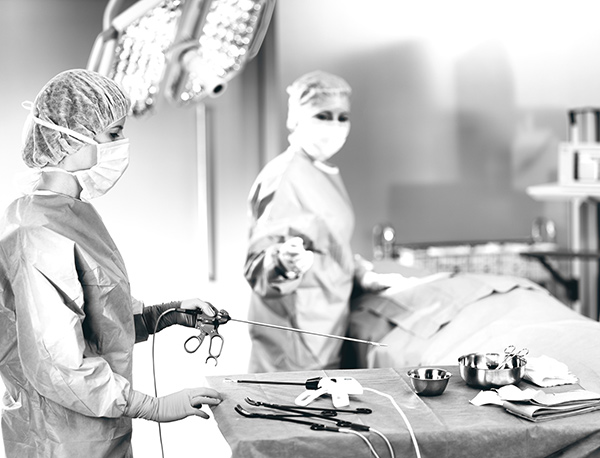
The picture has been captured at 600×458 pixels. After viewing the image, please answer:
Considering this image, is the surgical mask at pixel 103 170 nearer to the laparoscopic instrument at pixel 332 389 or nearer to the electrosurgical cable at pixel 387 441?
the laparoscopic instrument at pixel 332 389

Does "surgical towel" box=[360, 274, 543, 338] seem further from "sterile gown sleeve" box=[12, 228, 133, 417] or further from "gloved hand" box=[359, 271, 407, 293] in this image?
"sterile gown sleeve" box=[12, 228, 133, 417]

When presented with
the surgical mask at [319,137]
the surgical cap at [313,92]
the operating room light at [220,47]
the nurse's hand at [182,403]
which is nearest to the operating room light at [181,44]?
the operating room light at [220,47]

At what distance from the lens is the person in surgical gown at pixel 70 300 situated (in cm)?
182

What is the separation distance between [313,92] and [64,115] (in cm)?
163

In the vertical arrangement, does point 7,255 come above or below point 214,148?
below

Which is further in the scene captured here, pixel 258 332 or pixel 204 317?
pixel 258 332

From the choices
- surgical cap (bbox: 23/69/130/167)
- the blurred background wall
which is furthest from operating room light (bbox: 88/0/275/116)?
surgical cap (bbox: 23/69/130/167)

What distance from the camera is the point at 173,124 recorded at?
5211mm

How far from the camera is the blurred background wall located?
4.83 metres

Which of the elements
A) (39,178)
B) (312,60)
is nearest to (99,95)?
(39,178)

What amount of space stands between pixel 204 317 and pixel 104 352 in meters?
0.29

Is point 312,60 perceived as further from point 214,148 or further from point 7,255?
point 7,255

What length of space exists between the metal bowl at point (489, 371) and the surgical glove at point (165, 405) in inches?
26.4

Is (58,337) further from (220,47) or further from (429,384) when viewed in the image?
(220,47)
